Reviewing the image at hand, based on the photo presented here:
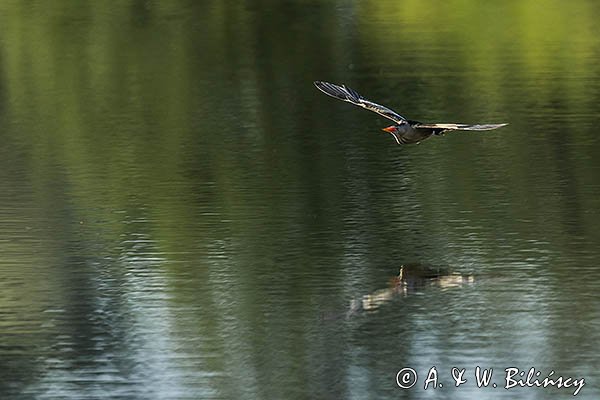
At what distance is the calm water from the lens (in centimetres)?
1509

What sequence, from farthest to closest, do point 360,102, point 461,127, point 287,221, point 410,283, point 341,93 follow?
point 287,221
point 341,93
point 360,102
point 410,283
point 461,127

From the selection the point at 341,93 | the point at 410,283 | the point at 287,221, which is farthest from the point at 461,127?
the point at 287,221

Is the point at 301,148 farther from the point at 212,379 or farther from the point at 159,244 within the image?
the point at 212,379

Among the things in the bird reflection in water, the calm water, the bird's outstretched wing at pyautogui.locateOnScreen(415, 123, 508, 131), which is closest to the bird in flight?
the bird's outstretched wing at pyautogui.locateOnScreen(415, 123, 508, 131)

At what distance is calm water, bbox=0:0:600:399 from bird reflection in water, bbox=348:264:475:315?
1.6 inches

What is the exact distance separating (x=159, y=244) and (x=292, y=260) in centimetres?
175

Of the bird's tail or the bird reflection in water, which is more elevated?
the bird's tail

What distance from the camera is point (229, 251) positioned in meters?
19.1

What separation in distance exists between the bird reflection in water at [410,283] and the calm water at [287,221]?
40mm

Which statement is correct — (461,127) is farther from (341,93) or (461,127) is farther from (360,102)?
(341,93)

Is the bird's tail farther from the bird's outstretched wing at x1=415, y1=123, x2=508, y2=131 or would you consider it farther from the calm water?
the calm water

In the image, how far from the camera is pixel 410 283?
1762 cm

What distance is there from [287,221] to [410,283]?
11.1 ft

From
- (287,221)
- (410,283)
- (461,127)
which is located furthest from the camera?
(287,221)
